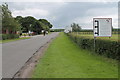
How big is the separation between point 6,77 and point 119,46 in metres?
5.39

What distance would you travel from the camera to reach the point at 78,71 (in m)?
7.32

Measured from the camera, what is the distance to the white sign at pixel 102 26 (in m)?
11.4

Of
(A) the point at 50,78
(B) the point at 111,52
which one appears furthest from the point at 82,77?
(B) the point at 111,52

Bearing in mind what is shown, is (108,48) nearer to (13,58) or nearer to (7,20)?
(13,58)

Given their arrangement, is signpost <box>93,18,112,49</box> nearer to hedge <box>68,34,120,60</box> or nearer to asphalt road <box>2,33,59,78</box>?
hedge <box>68,34,120,60</box>

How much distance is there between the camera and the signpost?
11.4m

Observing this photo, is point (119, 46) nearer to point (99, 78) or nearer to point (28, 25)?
point (99, 78)

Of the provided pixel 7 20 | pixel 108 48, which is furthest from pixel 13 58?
pixel 7 20

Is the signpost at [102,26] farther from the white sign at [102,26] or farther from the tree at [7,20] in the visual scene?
the tree at [7,20]

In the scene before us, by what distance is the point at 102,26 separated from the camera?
11461mm

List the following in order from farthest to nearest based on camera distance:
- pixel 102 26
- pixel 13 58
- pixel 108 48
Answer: pixel 13 58 → pixel 102 26 → pixel 108 48

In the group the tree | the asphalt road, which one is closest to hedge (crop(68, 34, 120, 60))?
the asphalt road

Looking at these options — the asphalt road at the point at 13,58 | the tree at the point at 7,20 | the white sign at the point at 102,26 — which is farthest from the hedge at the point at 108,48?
the tree at the point at 7,20

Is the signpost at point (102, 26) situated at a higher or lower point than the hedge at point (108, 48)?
higher
